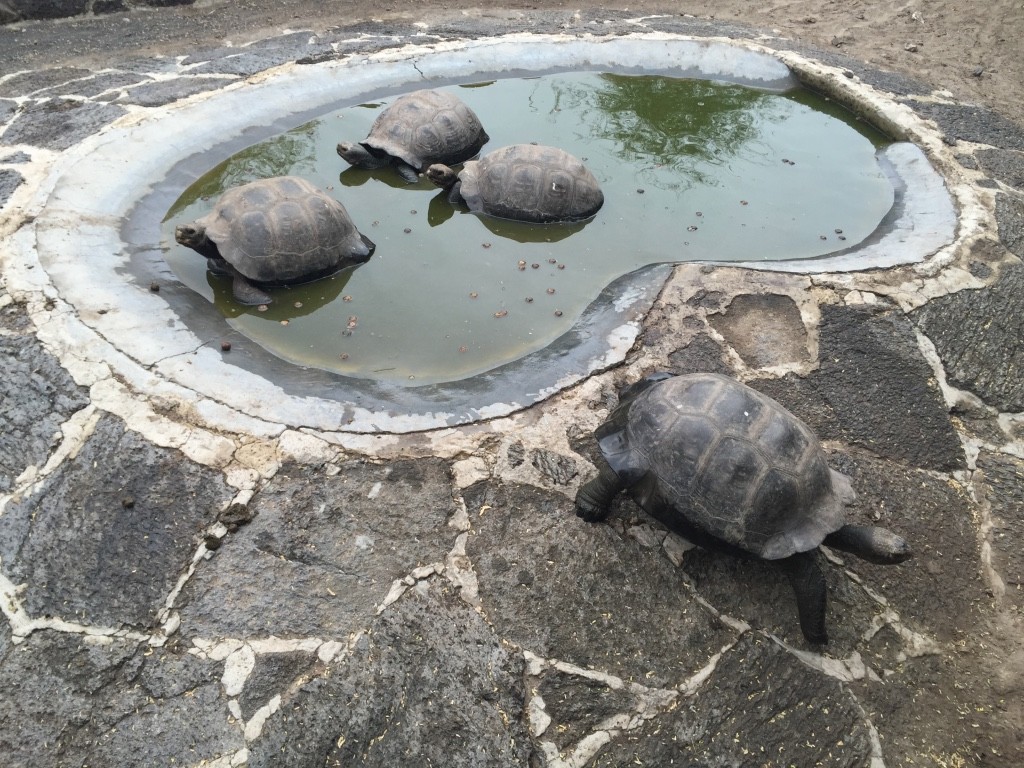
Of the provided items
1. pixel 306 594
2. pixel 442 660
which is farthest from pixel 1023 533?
pixel 306 594

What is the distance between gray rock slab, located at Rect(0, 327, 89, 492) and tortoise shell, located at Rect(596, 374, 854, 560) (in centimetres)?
303

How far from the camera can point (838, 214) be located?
6027 mm

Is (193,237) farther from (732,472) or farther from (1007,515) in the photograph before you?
Result: (1007,515)

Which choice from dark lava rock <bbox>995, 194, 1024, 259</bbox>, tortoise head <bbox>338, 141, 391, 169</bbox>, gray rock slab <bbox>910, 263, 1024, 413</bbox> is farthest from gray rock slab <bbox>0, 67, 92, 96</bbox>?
dark lava rock <bbox>995, 194, 1024, 259</bbox>

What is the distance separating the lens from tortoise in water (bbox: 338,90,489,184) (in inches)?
250

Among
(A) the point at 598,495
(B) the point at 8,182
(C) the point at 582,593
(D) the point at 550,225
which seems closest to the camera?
(C) the point at 582,593

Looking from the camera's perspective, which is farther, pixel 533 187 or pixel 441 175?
pixel 441 175

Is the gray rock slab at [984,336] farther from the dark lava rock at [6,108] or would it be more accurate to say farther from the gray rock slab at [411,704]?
the dark lava rock at [6,108]

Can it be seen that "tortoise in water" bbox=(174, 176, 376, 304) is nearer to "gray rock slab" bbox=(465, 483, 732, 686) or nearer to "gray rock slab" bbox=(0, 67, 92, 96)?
"gray rock slab" bbox=(465, 483, 732, 686)

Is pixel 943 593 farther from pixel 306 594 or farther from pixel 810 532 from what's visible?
pixel 306 594

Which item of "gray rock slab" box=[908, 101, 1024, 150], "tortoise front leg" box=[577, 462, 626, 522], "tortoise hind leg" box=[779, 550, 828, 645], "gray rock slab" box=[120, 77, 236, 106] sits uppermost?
"gray rock slab" box=[120, 77, 236, 106]

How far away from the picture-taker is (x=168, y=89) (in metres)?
6.62

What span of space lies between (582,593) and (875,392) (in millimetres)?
2444

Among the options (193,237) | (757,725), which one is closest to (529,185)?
(193,237)
